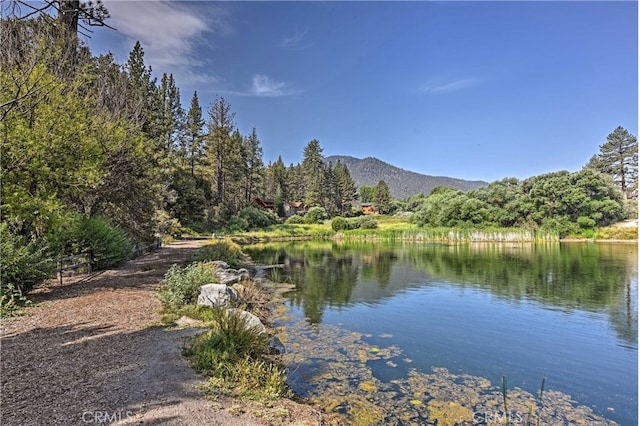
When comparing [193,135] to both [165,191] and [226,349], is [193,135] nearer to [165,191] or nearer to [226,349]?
[165,191]

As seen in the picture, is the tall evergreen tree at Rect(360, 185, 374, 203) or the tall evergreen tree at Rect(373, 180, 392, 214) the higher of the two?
the tall evergreen tree at Rect(360, 185, 374, 203)

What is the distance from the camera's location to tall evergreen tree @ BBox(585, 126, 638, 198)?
54.1m

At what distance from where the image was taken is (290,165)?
9362cm

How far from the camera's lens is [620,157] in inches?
2183

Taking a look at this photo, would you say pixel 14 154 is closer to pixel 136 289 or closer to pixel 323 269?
pixel 136 289

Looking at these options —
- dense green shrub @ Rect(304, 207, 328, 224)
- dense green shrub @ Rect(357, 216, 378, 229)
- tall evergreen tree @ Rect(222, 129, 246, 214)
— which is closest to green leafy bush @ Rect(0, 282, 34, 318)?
tall evergreen tree @ Rect(222, 129, 246, 214)

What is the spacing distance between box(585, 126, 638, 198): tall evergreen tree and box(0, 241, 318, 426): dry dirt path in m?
67.0

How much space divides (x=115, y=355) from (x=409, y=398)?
4.62m

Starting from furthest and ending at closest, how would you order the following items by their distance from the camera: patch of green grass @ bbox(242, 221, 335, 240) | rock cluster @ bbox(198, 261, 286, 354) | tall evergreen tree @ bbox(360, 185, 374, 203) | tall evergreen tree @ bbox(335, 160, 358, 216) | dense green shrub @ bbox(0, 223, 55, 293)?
tall evergreen tree @ bbox(360, 185, 374, 203), tall evergreen tree @ bbox(335, 160, 358, 216), patch of green grass @ bbox(242, 221, 335, 240), dense green shrub @ bbox(0, 223, 55, 293), rock cluster @ bbox(198, 261, 286, 354)

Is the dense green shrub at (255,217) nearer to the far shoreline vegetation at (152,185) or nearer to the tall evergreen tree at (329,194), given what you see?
the far shoreline vegetation at (152,185)

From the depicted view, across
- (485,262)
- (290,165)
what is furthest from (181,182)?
(290,165)

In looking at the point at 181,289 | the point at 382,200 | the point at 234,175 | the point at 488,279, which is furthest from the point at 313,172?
the point at 181,289

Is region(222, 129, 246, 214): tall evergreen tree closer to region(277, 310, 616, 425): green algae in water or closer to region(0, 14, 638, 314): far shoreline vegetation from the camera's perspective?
region(0, 14, 638, 314): far shoreline vegetation

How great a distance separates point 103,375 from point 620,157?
70.2 metres
